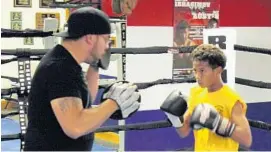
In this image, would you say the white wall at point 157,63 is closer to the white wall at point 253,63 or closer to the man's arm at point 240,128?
the white wall at point 253,63

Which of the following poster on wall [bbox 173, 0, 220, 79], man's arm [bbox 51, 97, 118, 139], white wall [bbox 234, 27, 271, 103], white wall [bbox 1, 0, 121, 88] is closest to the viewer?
man's arm [bbox 51, 97, 118, 139]

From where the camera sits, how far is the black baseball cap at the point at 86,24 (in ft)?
5.63

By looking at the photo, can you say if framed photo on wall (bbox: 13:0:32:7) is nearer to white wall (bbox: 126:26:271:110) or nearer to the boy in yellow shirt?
white wall (bbox: 126:26:271:110)

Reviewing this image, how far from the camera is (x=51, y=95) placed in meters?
1.67

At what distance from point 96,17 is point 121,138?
7.65ft

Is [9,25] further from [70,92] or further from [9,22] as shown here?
[70,92]

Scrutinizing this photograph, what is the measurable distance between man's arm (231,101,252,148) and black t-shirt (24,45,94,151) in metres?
0.76

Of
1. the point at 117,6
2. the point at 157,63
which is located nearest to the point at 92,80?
the point at 117,6

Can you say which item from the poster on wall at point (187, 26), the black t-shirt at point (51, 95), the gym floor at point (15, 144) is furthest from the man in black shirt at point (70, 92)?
the gym floor at point (15, 144)

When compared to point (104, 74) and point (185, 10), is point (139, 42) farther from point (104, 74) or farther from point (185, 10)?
point (104, 74)

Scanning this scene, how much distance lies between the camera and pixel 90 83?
82.0 inches

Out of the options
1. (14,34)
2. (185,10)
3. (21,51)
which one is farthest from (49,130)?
(185,10)

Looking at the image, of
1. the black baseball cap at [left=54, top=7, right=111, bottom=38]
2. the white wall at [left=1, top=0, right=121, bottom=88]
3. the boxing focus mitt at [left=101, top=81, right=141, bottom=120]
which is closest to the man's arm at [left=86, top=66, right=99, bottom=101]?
the boxing focus mitt at [left=101, top=81, right=141, bottom=120]

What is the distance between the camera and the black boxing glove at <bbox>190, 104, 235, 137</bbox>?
7.10 ft
